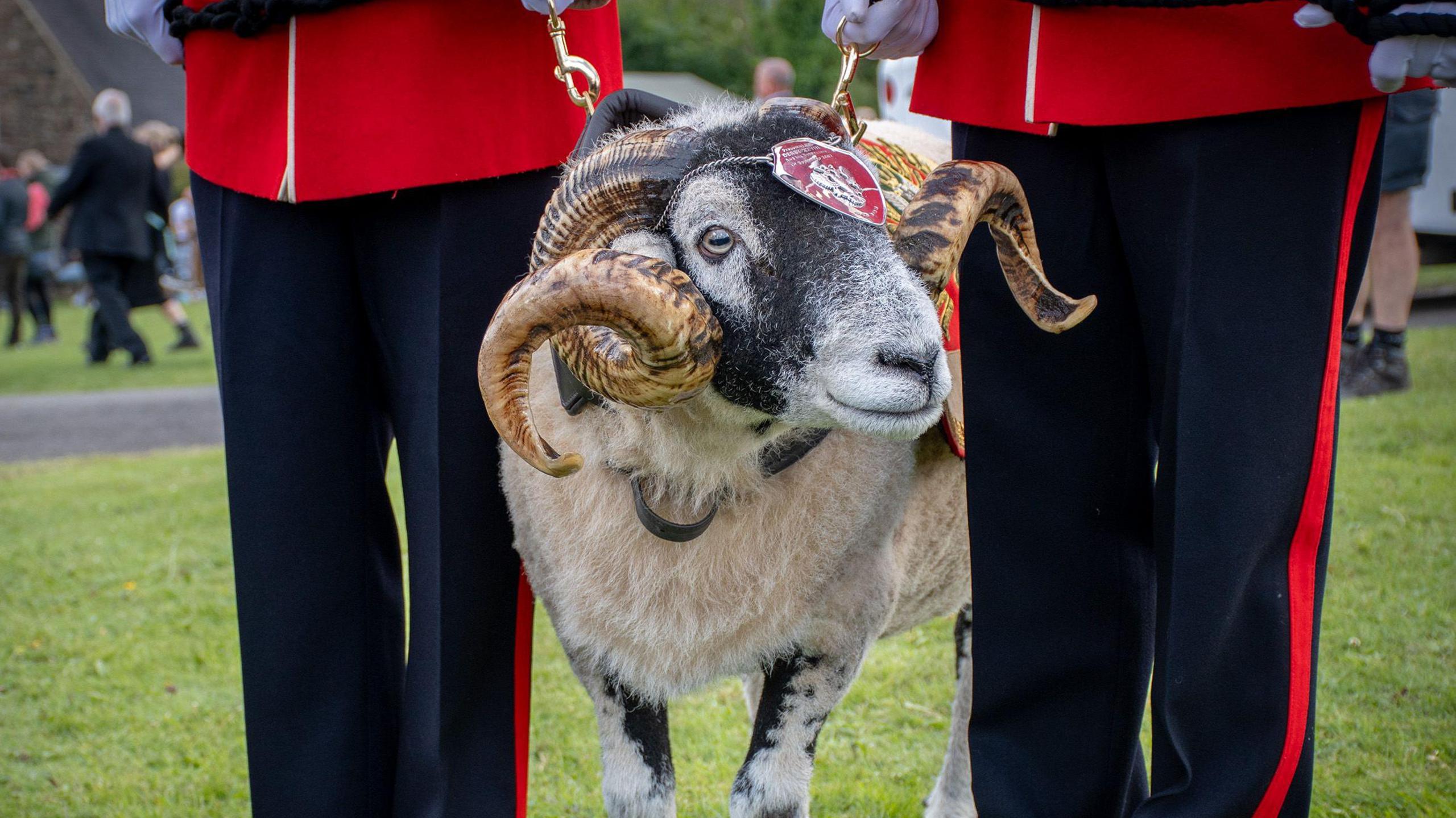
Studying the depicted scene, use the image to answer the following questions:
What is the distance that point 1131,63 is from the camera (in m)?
1.78

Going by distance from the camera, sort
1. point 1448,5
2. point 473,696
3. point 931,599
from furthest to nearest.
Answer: point 931,599 < point 473,696 < point 1448,5

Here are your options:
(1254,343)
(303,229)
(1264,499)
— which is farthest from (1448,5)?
(303,229)

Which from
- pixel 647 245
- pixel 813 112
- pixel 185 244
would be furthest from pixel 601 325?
pixel 185 244

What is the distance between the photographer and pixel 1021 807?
7.09 feet

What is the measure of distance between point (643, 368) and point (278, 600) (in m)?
0.92

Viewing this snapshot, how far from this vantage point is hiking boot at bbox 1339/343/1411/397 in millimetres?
6625

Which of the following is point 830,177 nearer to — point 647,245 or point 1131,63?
point 647,245

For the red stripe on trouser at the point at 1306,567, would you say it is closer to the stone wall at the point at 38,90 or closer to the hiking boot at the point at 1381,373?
the hiking boot at the point at 1381,373

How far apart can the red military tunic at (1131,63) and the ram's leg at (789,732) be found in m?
1.09

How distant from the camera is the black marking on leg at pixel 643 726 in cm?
240

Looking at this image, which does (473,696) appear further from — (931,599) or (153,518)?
(153,518)

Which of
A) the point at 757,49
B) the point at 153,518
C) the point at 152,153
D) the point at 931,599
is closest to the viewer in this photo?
the point at 931,599

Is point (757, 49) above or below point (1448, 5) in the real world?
below

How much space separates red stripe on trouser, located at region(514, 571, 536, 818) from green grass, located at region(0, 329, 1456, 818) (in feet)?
2.73
